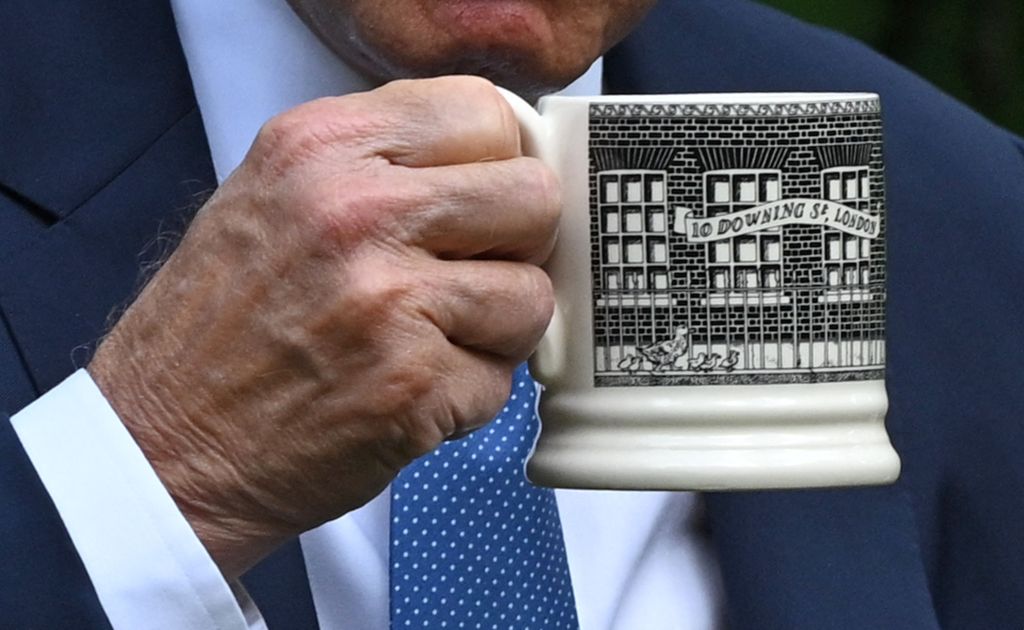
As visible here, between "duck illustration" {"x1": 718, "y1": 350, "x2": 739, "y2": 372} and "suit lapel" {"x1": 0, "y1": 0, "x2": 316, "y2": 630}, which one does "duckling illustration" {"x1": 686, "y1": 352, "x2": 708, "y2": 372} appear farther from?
"suit lapel" {"x1": 0, "y1": 0, "x2": 316, "y2": 630}

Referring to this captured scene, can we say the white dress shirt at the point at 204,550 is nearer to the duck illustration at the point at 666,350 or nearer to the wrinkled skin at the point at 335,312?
the wrinkled skin at the point at 335,312

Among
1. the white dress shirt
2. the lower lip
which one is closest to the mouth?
the lower lip

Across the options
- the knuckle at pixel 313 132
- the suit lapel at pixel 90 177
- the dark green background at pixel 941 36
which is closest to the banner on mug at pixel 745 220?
the knuckle at pixel 313 132

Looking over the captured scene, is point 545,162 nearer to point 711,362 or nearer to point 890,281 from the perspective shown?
point 711,362

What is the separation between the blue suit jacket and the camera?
1.04 m

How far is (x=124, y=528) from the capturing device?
84cm

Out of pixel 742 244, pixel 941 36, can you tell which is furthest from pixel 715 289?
pixel 941 36

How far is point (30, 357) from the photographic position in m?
1.03

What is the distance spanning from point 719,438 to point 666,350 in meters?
0.05

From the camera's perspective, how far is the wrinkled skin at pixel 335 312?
2.54ft

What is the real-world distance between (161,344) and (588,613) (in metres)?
0.41

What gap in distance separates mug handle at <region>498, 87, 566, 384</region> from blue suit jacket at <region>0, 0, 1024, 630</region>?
27 cm

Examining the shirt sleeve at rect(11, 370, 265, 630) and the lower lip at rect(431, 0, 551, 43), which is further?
the lower lip at rect(431, 0, 551, 43)

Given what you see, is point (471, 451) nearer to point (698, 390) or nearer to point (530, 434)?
point (530, 434)
